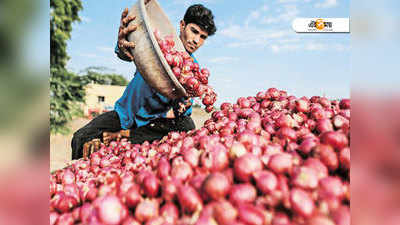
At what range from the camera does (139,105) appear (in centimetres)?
281

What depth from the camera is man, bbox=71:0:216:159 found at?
106 inches

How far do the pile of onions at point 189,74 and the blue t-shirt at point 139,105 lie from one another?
1.90 ft

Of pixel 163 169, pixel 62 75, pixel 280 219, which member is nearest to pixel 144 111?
pixel 163 169

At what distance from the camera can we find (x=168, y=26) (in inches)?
105

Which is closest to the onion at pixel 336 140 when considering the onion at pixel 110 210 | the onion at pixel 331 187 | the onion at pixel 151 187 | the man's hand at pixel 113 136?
the onion at pixel 331 187

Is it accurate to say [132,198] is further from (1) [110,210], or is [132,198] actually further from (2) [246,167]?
(2) [246,167]

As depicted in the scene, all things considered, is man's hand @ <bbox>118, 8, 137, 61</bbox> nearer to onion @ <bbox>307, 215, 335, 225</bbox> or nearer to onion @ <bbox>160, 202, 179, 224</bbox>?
onion @ <bbox>160, 202, 179, 224</bbox>

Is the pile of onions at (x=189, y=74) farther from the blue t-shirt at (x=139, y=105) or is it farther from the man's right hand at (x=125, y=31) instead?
the blue t-shirt at (x=139, y=105)

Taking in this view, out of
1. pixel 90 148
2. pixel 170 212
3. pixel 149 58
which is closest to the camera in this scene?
pixel 170 212

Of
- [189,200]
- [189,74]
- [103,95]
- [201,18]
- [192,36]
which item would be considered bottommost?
[189,200]

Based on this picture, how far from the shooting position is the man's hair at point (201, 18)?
2.80 m

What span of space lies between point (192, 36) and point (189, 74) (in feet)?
3.12
